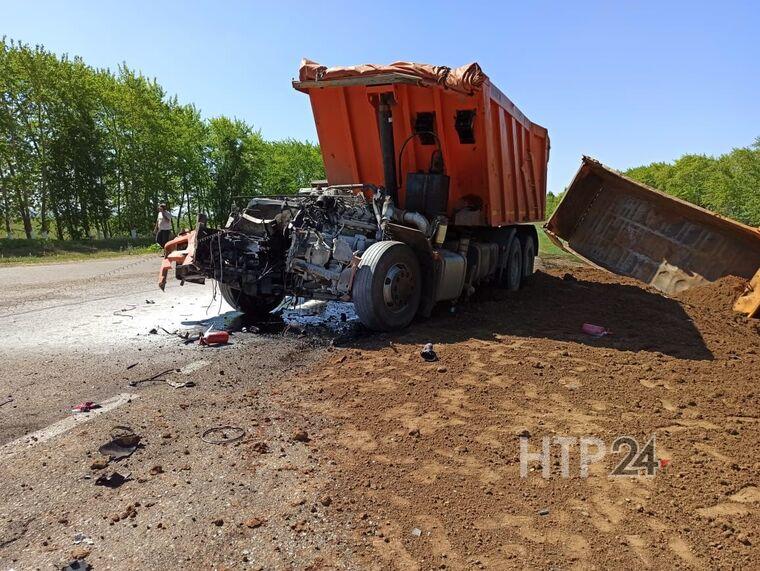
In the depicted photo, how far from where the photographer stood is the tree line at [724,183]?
31.4 m

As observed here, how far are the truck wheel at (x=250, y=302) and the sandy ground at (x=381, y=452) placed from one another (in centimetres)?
114

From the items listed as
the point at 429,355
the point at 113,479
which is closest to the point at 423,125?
the point at 429,355

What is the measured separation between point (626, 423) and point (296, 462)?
2086 millimetres

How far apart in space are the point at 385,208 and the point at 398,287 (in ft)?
3.09

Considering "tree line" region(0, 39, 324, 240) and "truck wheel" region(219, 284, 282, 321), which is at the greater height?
"tree line" region(0, 39, 324, 240)

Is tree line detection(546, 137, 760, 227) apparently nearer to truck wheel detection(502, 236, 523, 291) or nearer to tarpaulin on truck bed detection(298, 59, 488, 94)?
truck wheel detection(502, 236, 523, 291)

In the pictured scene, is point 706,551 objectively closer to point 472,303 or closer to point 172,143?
point 472,303

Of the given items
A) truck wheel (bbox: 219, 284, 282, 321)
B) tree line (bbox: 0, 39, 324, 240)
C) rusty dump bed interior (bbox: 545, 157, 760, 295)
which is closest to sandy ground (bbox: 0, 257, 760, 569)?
truck wheel (bbox: 219, 284, 282, 321)

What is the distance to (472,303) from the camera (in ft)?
26.0

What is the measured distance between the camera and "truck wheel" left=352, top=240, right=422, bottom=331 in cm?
Answer: 550

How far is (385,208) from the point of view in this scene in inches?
241

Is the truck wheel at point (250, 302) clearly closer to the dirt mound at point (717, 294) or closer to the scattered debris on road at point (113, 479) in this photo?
the scattered debris on road at point (113, 479)

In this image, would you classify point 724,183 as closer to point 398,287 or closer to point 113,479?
point 398,287

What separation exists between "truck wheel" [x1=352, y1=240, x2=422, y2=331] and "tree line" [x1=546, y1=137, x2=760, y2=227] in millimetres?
17611
